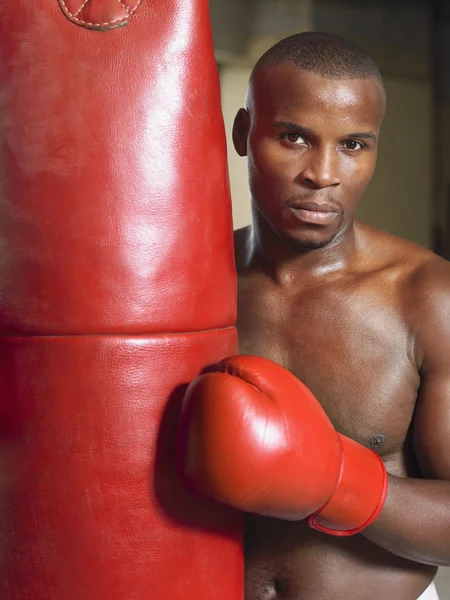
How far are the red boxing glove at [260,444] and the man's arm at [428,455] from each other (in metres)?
0.10

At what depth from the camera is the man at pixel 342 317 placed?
3.23ft

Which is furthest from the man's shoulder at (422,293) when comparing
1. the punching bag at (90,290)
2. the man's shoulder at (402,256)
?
the punching bag at (90,290)

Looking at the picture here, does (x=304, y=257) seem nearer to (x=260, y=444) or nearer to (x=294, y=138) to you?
(x=294, y=138)

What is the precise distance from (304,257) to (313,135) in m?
0.18

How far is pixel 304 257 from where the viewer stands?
1.11 m

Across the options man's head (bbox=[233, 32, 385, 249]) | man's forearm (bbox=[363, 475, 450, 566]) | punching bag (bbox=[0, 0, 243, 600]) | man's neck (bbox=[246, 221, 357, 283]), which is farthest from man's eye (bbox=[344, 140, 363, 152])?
man's forearm (bbox=[363, 475, 450, 566])

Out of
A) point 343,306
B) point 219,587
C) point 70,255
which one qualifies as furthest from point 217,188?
point 219,587

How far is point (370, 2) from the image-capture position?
373cm

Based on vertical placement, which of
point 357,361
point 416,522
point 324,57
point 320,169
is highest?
point 324,57

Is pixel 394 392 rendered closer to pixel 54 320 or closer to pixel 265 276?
pixel 265 276

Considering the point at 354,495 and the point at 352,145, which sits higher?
the point at 352,145

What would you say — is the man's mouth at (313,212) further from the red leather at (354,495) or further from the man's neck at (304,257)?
the red leather at (354,495)

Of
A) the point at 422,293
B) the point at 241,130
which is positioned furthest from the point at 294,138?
the point at 422,293

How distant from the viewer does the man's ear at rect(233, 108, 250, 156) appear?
A: 1103mm
